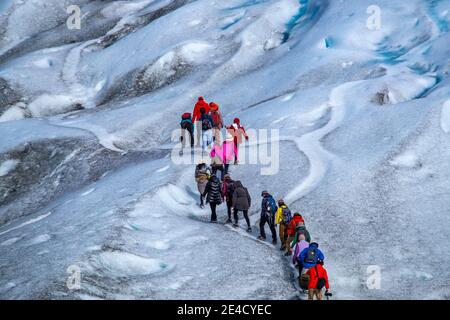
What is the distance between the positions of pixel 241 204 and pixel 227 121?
12.5 meters

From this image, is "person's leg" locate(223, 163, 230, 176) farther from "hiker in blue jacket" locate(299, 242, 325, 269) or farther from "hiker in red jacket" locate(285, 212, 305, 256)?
"hiker in blue jacket" locate(299, 242, 325, 269)

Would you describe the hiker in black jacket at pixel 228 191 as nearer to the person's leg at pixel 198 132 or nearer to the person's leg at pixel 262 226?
the person's leg at pixel 262 226

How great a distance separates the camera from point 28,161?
31.8m

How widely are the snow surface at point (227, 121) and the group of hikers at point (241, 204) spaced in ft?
2.47

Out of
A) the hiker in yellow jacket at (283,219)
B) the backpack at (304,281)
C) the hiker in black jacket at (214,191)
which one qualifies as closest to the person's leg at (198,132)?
the hiker in black jacket at (214,191)

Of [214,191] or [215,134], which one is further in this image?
[215,134]

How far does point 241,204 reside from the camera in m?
20.1

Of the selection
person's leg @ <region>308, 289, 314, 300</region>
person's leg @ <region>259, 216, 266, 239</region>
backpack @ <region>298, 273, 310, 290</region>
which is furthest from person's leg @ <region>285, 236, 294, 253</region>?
person's leg @ <region>308, 289, 314, 300</region>

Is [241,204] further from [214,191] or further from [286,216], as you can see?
[286,216]

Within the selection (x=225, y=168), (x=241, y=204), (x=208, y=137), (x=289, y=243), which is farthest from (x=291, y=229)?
(x=208, y=137)

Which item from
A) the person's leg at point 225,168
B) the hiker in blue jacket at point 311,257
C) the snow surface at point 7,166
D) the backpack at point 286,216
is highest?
the snow surface at point 7,166

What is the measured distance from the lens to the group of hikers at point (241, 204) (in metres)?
15.2

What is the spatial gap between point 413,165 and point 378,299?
8071 millimetres

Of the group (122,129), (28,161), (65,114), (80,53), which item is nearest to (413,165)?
(122,129)
